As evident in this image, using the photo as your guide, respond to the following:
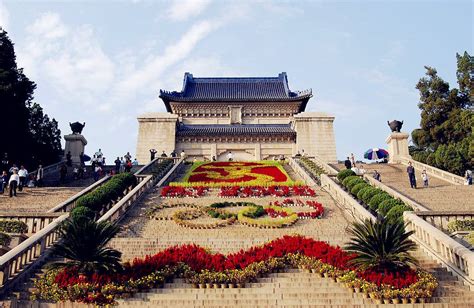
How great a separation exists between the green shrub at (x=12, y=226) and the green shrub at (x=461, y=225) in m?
12.2

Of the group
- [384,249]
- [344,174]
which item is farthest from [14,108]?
[384,249]

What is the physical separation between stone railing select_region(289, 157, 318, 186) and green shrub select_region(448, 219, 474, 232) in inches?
422

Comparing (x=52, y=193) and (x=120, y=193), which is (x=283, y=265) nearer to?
(x=120, y=193)

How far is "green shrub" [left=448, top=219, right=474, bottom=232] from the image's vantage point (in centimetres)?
1221

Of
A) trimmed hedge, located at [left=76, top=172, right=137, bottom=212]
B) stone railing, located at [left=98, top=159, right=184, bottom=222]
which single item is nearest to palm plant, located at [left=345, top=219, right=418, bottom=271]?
stone railing, located at [left=98, top=159, right=184, bottom=222]

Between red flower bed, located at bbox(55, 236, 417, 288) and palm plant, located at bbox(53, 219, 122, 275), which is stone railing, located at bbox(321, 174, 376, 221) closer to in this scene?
red flower bed, located at bbox(55, 236, 417, 288)

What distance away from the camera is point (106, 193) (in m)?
16.8

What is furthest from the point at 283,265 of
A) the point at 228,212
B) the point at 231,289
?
the point at 228,212

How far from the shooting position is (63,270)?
985 cm

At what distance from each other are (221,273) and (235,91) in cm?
4489

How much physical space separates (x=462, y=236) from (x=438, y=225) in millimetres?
1346

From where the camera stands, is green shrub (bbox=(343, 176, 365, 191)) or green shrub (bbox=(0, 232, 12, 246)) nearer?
green shrub (bbox=(0, 232, 12, 246))

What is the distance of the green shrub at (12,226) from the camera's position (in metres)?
12.4

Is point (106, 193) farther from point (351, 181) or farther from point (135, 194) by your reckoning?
point (351, 181)
